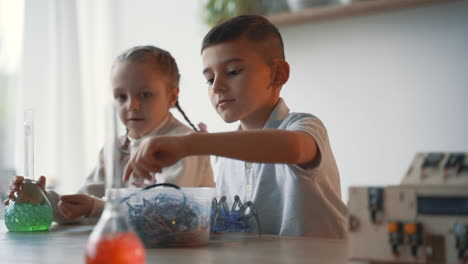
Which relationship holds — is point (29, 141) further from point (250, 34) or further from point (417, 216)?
point (417, 216)

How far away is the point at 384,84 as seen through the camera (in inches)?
110

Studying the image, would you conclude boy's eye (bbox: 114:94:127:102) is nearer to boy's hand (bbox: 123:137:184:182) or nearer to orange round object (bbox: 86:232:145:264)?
boy's hand (bbox: 123:137:184:182)

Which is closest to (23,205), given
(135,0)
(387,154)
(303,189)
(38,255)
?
(38,255)

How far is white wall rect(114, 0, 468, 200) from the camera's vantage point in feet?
8.66

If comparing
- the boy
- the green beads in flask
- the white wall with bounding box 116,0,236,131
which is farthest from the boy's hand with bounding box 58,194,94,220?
the white wall with bounding box 116,0,236,131

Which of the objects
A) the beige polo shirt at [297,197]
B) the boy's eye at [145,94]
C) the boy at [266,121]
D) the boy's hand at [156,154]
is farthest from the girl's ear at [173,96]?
the boy's hand at [156,154]

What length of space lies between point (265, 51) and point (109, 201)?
35.3 inches

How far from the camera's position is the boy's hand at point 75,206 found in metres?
1.42

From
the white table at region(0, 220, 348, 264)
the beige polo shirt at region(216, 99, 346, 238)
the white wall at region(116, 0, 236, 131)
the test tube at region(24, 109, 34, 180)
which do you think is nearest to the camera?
the white table at region(0, 220, 348, 264)

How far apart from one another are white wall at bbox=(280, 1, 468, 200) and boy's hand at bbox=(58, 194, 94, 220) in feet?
5.42

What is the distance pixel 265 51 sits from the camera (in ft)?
5.02

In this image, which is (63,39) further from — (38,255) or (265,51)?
(38,255)

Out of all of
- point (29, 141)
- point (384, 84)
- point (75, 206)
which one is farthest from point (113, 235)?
point (384, 84)

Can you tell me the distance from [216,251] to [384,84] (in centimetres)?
206
